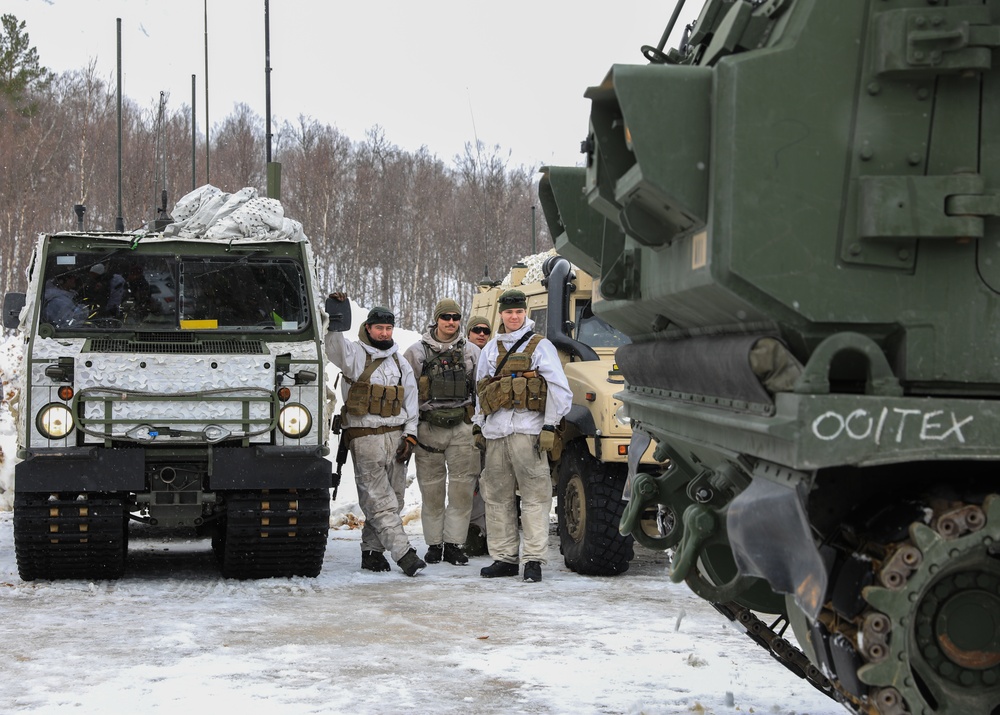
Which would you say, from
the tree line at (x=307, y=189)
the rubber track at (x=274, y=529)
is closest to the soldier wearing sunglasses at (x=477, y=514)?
the rubber track at (x=274, y=529)

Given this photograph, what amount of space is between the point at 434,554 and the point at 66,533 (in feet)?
9.00

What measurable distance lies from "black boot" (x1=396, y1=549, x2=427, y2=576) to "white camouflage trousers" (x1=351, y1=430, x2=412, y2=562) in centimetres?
3

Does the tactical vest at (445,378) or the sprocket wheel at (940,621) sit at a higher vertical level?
the tactical vest at (445,378)

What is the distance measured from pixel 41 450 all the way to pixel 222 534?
143 centimetres

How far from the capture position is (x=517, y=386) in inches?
344

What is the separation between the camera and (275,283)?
8750mm

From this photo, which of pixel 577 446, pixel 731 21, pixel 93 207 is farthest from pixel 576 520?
pixel 93 207

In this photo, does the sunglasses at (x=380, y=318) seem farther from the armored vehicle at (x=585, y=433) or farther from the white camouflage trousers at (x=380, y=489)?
the armored vehicle at (x=585, y=433)

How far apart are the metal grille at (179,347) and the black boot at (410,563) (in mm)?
1691

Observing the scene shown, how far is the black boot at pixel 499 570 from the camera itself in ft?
29.2

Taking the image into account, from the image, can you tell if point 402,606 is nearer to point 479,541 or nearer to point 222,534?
point 222,534

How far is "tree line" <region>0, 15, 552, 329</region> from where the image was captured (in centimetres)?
3331

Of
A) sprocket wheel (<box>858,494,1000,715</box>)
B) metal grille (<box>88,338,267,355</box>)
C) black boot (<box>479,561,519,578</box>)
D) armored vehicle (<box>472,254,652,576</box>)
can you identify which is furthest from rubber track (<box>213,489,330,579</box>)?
sprocket wheel (<box>858,494,1000,715</box>)

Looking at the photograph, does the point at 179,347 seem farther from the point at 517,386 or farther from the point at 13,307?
the point at 517,386
